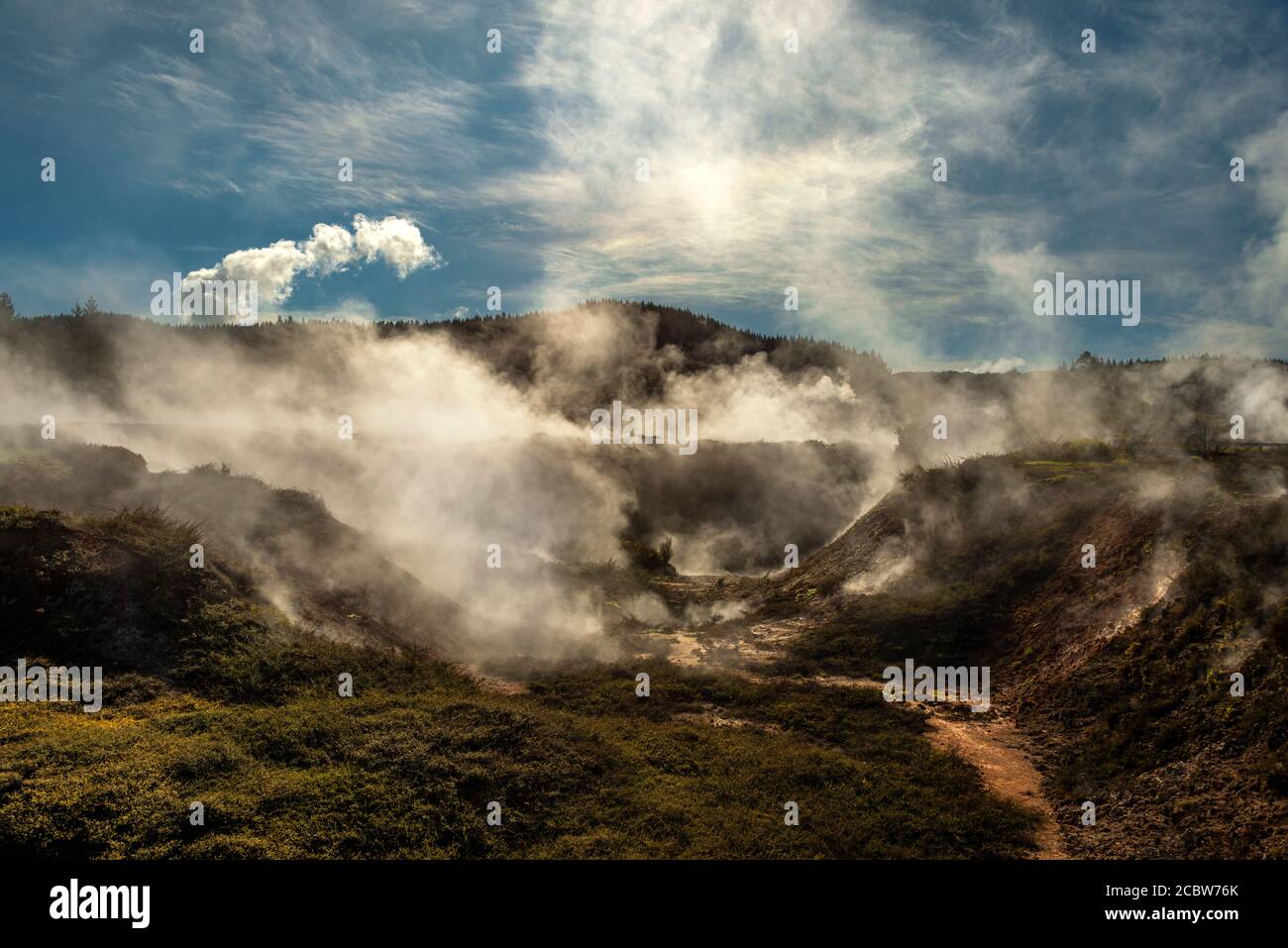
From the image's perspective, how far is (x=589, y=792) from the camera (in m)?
13.3

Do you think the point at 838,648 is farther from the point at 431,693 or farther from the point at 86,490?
the point at 86,490

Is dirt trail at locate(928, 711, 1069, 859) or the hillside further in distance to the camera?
dirt trail at locate(928, 711, 1069, 859)

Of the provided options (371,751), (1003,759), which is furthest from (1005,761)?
(371,751)

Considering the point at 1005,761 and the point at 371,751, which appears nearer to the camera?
the point at 371,751

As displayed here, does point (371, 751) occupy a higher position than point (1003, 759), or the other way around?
point (371, 751)

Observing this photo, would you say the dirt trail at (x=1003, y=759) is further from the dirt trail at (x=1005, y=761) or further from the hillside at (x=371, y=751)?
the hillside at (x=371, y=751)

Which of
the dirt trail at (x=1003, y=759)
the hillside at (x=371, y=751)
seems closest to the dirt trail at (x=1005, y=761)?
the dirt trail at (x=1003, y=759)

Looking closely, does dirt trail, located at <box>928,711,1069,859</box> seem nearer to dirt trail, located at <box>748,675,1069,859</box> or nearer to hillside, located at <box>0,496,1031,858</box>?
dirt trail, located at <box>748,675,1069,859</box>

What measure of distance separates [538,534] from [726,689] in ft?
65.1

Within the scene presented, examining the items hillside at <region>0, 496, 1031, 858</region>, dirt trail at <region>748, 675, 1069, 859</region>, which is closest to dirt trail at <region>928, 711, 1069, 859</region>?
dirt trail at <region>748, 675, 1069, 859</region>

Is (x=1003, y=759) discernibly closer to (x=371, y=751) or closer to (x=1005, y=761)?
(x=1005, y=761)

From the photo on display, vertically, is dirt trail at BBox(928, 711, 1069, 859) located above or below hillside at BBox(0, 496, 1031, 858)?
below
